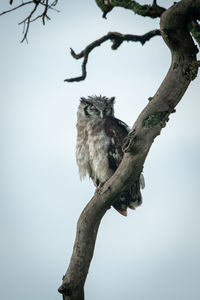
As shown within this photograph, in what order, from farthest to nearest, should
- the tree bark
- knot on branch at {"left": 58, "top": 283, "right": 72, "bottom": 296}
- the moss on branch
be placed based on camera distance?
1. knot on branch at {"left": 58, "top": 283, "right": 72, "bottom": 296}
2. the moss on branch
3. the tree bark

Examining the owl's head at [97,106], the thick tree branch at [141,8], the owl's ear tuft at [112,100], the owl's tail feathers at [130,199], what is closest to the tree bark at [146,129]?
the thick tree branch at [141,8]

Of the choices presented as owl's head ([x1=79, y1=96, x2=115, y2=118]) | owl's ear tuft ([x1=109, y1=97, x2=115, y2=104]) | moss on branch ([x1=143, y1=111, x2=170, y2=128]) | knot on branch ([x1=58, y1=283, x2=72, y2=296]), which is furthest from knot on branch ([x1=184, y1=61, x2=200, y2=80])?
owl's ear tuft ([x1=109, y1=97, x2=115, y2=104])

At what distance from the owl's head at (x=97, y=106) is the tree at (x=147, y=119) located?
3394 mm

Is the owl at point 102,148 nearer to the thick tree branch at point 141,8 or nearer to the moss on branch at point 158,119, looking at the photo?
the moss on branch at point 158,119

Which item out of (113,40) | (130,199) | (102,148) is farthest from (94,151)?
(113,40)

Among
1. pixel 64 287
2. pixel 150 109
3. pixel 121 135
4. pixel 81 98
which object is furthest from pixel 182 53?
pixel 81 98

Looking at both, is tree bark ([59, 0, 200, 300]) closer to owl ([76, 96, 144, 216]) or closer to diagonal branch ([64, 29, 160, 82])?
diagonal branch ([64, 29, 160, 82])

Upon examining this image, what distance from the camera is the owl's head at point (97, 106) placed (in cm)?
797

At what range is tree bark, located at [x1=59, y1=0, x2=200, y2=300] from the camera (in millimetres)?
3768

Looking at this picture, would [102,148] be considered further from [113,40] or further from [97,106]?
[113,40]

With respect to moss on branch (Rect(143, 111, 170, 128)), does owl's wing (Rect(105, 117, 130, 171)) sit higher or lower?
higher

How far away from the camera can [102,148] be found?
7191mm

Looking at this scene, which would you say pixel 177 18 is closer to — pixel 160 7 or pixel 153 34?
pixel 160 7

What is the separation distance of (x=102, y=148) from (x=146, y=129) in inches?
121
